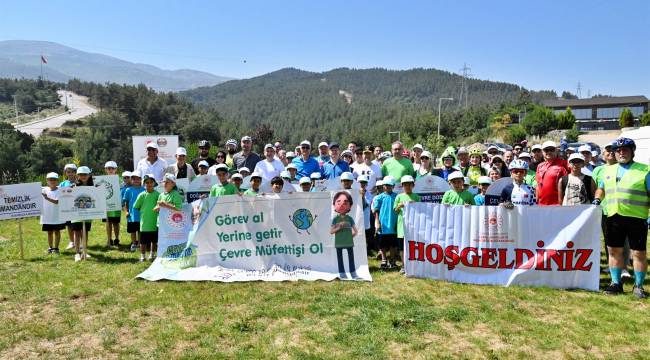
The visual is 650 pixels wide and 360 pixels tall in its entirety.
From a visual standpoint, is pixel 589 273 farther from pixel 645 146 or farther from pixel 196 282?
pixel 645 146

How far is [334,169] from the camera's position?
9.76 metres

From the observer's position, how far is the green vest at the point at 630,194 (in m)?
6.30

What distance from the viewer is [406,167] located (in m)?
9.11

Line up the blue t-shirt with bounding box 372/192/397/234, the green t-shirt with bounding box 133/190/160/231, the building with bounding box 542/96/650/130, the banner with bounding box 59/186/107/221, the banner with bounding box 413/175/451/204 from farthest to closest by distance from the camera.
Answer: the building with bounding box 542/96/650/130, the banner with bounding box 59/186/107/221, the green t-shirt with bounding box 133/190/160/231, the banner with bounding box 413/175/451/204, the blue t-shirt with bounding box 372/192/397/234

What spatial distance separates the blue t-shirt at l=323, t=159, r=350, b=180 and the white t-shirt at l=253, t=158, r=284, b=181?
96 centimetres

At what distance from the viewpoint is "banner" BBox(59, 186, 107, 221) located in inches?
349

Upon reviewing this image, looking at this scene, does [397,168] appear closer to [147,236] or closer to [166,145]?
[147,236]

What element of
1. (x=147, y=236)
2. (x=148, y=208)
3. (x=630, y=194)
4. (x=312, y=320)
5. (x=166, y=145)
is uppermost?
(x=166, y=145)

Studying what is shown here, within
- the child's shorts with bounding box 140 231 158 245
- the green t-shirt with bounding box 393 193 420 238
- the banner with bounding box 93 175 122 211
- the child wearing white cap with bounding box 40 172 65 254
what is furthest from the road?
the green t-shirt with bounding box 393 193 420 238

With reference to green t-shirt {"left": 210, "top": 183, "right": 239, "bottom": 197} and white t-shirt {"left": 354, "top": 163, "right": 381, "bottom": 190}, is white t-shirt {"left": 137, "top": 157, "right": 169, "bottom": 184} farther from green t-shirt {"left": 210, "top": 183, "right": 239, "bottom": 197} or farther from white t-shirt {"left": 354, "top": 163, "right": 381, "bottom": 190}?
white t-shirt {"left": 354, "top": 163, "right": 381, "bottom": 190}

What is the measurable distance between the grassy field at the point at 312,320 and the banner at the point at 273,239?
45 cm

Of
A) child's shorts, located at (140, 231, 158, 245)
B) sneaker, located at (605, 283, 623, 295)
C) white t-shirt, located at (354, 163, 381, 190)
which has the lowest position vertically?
sneaker, located at (605, 283, 623, 295)

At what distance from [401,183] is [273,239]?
2491mm

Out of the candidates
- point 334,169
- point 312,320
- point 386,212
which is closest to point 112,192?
point 334,169
